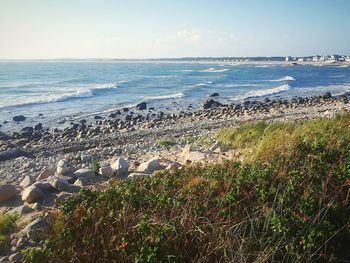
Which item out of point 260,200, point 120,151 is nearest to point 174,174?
Result: point 260,200

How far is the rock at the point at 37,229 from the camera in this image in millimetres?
4676

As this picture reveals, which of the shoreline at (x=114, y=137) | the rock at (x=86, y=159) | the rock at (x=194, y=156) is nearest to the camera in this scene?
the rock at (x=194, y=156)

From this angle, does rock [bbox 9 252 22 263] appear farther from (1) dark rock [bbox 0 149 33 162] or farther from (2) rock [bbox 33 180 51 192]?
(1) dark rock [bbox 0 149 33 162]

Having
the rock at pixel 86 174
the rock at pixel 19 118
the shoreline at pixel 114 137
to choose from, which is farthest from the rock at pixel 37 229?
the rock at pixel 19 118

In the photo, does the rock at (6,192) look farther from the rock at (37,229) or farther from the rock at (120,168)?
the rock at (37,229)

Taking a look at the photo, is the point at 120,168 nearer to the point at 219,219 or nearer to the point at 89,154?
the point at 219,219

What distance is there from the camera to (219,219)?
4.19 meters

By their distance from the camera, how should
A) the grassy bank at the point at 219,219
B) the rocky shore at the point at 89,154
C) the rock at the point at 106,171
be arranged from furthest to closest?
the rock at the point at 106,171, the rocky shore at the point at 89,154, the grassy bank at the point at 219,219

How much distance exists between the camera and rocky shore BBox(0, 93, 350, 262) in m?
6.36

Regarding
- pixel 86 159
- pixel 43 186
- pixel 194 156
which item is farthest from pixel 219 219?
pixel 86 159

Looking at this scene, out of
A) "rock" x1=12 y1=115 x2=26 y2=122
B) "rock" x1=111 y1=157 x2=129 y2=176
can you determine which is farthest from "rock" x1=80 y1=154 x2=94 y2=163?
"rock" x1=12 y1=115 x2=26 y2=122

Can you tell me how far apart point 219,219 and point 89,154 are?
933 cm

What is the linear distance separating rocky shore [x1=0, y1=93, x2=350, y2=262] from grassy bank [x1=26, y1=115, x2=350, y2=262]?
0.83 metres

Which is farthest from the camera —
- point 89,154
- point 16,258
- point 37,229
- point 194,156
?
point 89,154
